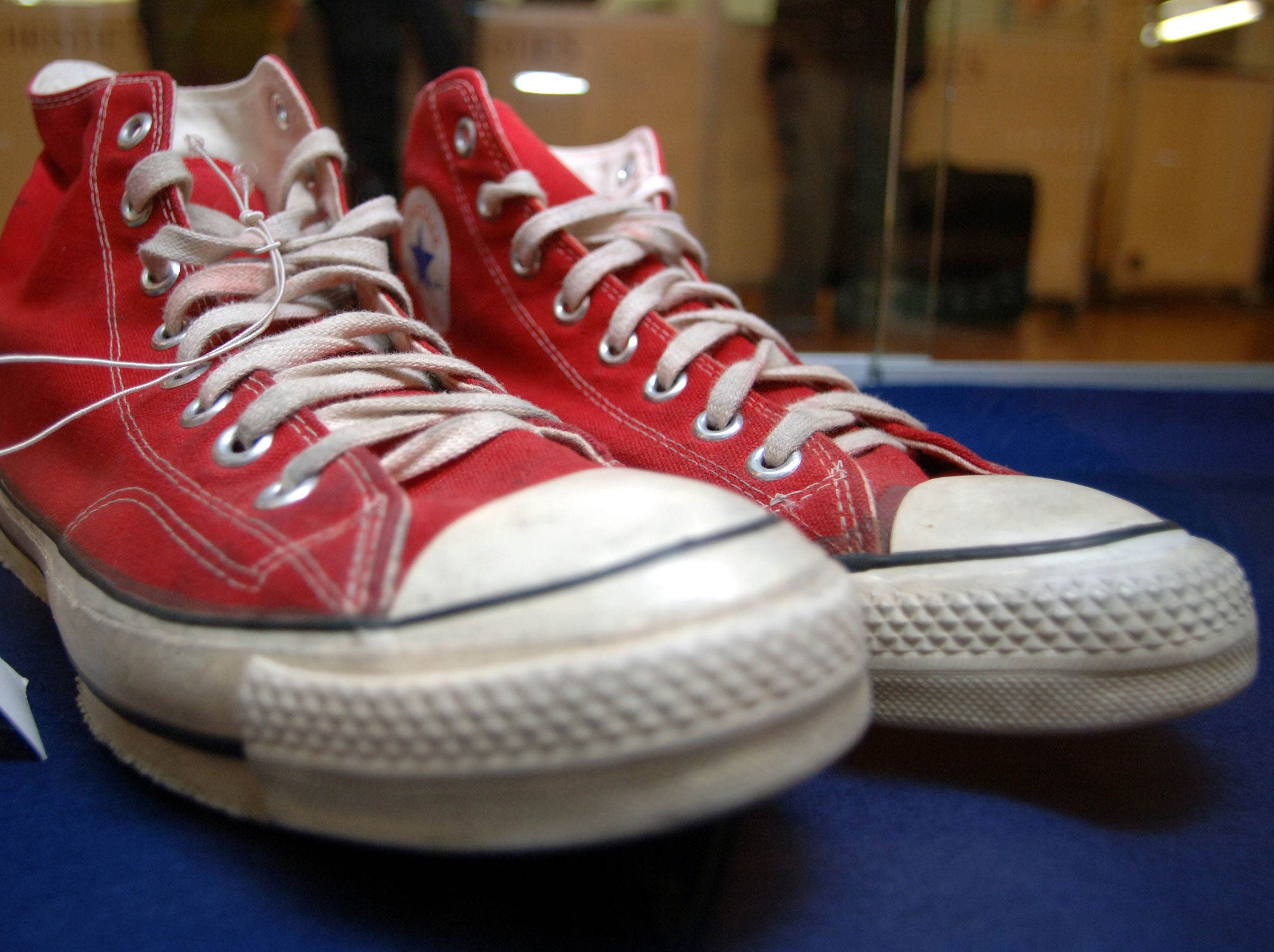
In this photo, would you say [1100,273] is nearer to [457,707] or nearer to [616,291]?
[616,291]

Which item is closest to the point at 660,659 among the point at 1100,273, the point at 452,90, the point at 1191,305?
the point at 452,90

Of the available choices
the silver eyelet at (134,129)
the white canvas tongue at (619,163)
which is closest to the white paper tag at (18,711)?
the silver eyelet at (134,129)

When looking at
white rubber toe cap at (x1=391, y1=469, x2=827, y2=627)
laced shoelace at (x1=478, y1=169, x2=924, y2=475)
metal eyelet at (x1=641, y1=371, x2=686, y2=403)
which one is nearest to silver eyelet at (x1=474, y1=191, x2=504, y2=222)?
laced shoelace at (x1=478, y1=169, x2=924, y2=475)

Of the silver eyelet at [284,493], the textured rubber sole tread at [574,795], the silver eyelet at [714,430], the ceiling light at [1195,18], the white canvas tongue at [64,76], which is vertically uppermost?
the ceiling light at [1195,18]

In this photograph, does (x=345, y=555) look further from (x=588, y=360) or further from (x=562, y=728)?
(x=588, y=360)

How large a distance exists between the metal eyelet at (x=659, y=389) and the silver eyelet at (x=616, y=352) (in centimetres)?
3

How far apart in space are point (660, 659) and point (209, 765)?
0.26m

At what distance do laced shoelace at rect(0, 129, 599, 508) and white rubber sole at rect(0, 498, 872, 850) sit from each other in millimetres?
134

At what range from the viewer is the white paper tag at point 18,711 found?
20.6 inches

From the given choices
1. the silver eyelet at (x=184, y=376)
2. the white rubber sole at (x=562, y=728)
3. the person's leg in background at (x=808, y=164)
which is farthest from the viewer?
the person's leg in background at (x=808, y=164)

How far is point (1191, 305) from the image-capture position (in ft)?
9.46

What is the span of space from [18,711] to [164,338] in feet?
0.81

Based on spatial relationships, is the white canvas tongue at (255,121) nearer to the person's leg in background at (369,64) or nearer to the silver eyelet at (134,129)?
the silver eyelet at (134,129)

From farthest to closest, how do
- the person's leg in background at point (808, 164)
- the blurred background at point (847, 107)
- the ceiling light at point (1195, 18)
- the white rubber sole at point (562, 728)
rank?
the person's leg in background at point (808, 164) → the ceiling light at point (1195, 18) → the blurred background at point (847, 107) → the white rubber sole at point (562, 728)
